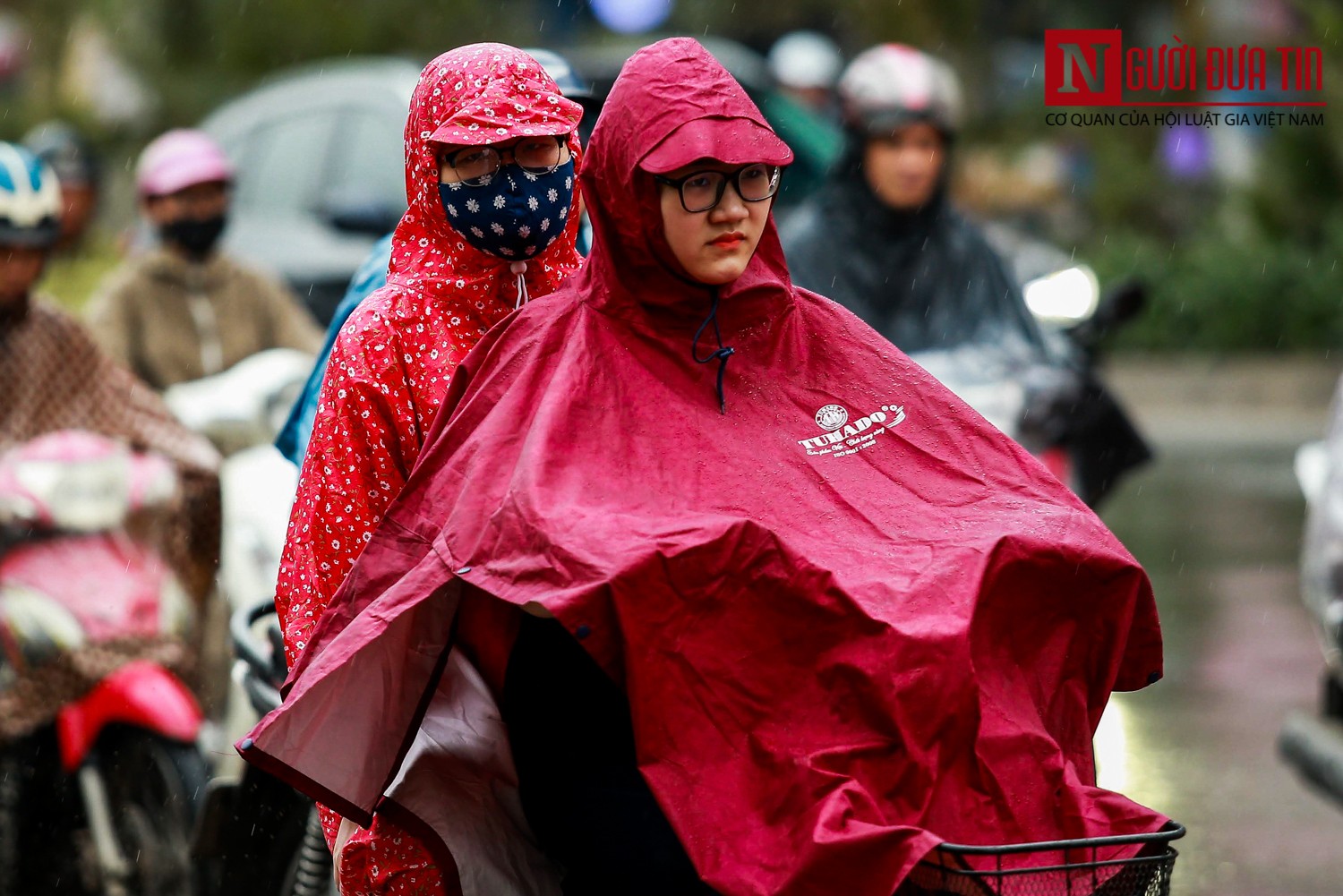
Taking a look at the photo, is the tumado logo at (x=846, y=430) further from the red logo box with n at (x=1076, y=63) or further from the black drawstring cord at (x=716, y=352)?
the red logo box with n at (x=1076, y=63)

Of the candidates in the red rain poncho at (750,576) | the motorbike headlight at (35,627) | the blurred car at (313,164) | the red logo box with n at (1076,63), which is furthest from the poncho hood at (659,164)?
the blurred car at (313,164)

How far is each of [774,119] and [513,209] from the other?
8541 millimetres

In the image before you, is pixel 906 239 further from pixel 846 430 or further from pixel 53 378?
pixel 846 430

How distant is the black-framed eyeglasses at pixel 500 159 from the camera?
3512 millimetres

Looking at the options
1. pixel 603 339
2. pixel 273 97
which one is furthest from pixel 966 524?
pixel 273 97

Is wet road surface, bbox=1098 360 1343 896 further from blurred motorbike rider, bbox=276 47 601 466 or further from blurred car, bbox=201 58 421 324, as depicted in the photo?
blurred car, bbox=201 58 421 324

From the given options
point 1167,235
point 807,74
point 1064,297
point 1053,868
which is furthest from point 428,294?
point 1167,235

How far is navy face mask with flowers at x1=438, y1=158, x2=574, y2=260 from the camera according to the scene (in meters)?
3.50

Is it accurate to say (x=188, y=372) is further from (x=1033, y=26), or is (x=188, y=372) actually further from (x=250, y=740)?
(x=1033, y=26)

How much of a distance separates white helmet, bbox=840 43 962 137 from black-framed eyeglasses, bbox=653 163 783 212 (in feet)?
12.8

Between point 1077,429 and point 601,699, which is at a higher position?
point 601,699

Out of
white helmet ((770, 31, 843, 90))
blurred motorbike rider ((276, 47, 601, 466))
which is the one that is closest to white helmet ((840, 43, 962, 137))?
blurred motorbike rider ((276, 47, 601, 466))

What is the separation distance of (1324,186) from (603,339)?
17329 millimetres

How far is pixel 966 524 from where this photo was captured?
9.64 feet
